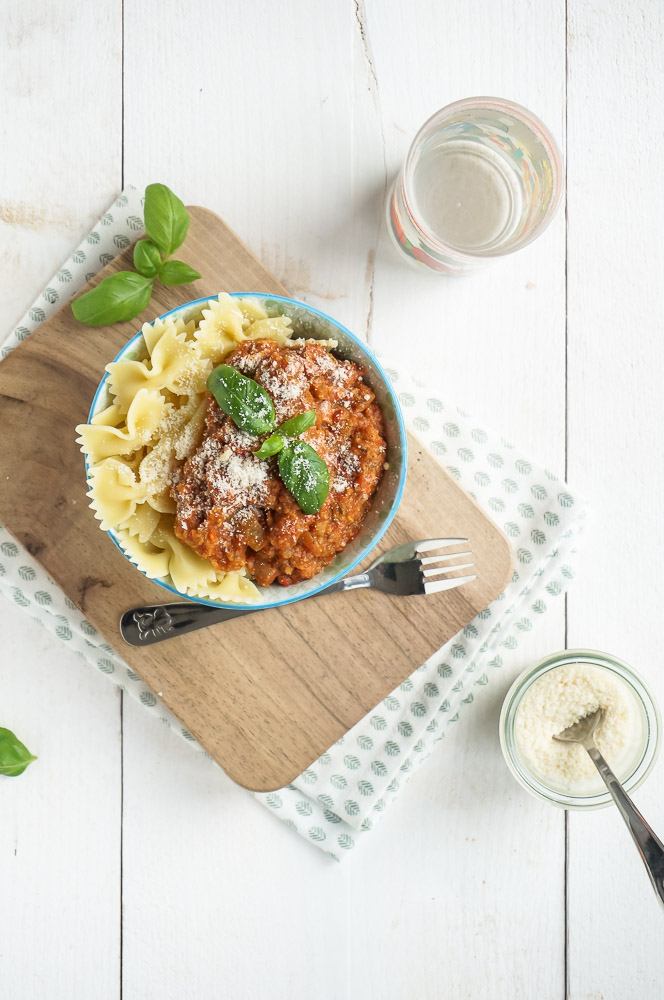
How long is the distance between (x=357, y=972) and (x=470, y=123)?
4205mm

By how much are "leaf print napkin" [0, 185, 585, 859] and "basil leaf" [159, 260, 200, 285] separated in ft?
1.64

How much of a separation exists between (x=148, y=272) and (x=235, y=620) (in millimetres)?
1537

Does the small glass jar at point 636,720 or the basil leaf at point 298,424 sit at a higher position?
the basil leaf at point 298,424

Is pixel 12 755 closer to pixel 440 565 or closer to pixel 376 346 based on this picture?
pixel 440 565

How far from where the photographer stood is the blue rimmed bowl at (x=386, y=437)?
3.08 m

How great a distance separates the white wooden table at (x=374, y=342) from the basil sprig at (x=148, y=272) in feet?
1.84

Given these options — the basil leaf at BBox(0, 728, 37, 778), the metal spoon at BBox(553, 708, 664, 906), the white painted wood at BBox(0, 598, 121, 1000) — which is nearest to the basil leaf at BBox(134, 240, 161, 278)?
the white painted wood at BBox(0, 598, 121, 1000)

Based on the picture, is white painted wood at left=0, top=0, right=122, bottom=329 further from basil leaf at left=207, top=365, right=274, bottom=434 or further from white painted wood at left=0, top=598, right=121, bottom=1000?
white painted wood at left=0, top=598, right=121, bottom=1000

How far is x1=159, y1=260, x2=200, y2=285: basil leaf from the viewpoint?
3.23 m

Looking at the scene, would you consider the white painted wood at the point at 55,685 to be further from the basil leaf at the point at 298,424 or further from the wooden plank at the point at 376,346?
the basil leaf at the point at 298,424

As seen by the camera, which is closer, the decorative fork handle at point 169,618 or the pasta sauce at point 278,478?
the pasta sauce at point 278,478

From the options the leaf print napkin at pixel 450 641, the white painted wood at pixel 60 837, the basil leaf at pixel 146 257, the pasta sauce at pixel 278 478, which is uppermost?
the basil leaf at pixel 146 257

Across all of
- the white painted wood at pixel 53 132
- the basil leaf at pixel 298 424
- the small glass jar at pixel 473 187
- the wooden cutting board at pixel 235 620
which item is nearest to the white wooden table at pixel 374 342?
the white painted wood at pixel 53 132

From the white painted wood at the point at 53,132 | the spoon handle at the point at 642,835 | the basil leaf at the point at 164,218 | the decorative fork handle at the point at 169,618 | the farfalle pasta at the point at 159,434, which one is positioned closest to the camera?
the farfalle pasta at the point at 159,434
